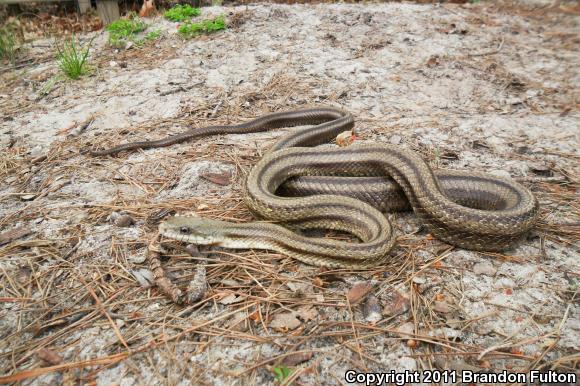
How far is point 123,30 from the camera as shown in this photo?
7816 millimetres

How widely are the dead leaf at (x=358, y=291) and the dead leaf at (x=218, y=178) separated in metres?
2.06

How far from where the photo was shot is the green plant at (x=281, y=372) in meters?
2.42

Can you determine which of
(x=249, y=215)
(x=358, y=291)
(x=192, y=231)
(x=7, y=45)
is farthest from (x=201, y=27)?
(x=358, y=291)

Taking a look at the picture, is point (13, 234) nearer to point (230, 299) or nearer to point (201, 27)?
point (230, 299)

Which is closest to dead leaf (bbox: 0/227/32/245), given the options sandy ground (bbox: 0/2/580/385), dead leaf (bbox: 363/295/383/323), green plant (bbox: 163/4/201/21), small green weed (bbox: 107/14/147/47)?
sandy ground (bbox: 0/2/580/385)

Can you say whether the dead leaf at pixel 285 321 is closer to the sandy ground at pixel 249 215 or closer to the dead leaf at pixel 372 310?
the sandy ground at pixel 249 215

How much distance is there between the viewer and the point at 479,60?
7121 mm

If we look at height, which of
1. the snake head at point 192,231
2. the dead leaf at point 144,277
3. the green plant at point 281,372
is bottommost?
the green plant at point 281,372

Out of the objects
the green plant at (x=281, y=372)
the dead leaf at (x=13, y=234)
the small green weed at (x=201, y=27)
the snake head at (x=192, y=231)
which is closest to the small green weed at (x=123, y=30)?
the small green weed at (x=201, y=27)

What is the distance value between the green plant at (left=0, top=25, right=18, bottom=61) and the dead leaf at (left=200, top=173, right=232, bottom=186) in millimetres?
6118

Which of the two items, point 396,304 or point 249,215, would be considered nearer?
point 396,304

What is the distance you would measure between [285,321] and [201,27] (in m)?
6.97

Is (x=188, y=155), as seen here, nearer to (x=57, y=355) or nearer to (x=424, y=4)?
(x=57, y=355)

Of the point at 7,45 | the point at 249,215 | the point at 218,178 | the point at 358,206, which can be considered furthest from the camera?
the point at 7,45
